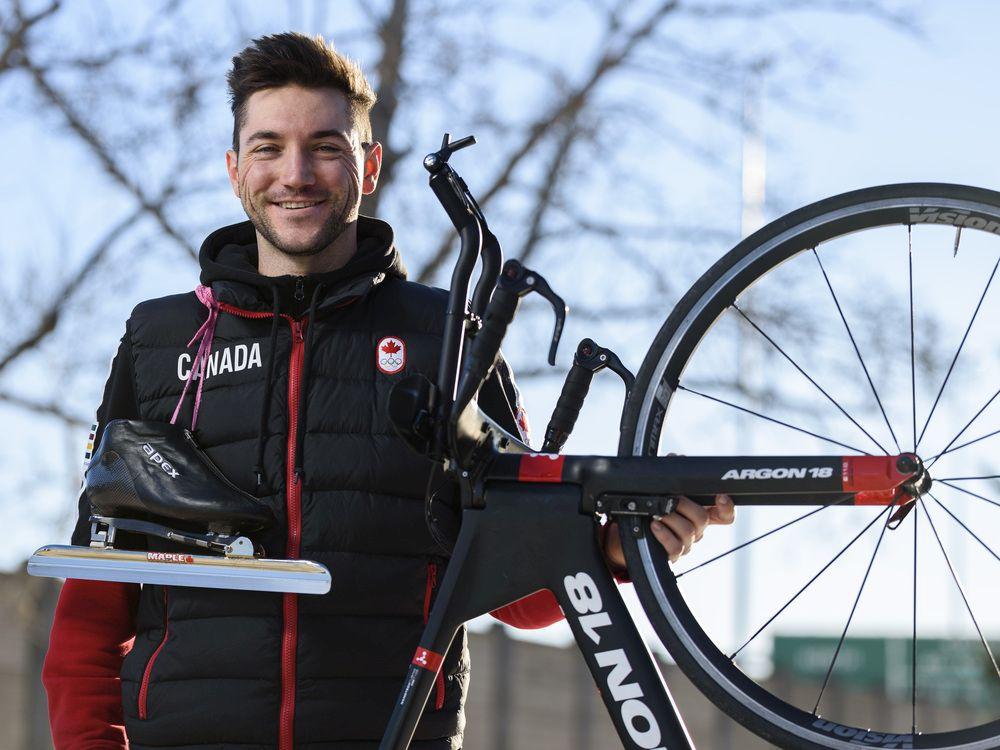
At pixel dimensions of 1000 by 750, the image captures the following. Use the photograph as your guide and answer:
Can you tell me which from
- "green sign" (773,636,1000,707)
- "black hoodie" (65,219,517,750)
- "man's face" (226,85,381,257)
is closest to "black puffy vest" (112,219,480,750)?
"black hoodie" (65,219,517,750)

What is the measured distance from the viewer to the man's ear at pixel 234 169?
2770 millimetres

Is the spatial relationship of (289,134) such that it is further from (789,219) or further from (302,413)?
(789,219)

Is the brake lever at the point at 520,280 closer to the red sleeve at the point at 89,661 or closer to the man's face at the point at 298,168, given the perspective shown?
the man's face at the point at 298,168

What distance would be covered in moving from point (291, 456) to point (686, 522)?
0.78 metres

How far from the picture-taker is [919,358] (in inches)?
280

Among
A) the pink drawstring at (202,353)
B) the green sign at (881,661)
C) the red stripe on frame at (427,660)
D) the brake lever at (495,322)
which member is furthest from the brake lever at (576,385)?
the green sign at (881,661)

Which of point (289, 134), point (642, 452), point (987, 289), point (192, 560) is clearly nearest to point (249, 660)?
point (192, 560)

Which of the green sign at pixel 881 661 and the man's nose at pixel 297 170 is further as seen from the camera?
the green sign at pixel 881 661

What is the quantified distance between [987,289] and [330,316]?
1.29 metres

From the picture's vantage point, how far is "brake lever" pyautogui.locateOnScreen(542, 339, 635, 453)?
2521mm

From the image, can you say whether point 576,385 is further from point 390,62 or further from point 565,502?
point 390,62

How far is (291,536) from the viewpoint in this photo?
2.52 metres

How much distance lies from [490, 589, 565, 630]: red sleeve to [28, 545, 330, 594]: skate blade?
44 centimetres

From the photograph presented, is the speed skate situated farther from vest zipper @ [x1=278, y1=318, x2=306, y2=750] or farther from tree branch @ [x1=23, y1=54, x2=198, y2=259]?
tree branch @ [x1=23, y1=54, x2=198, y2=259]
